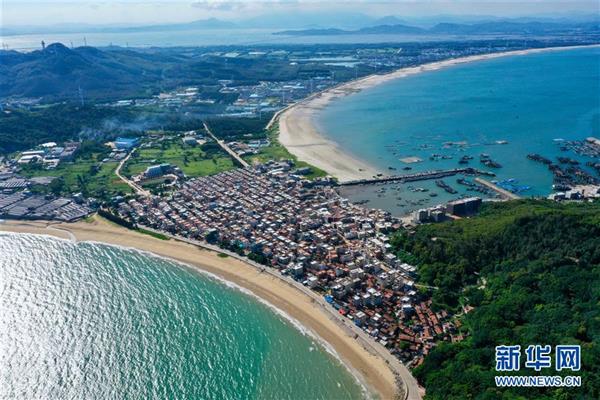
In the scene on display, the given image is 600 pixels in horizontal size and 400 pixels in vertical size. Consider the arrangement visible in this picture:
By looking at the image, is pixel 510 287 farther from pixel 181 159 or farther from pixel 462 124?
pixel 462 124

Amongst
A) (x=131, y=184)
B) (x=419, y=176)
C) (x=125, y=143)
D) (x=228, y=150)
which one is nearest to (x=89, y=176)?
(x=131, y=184)

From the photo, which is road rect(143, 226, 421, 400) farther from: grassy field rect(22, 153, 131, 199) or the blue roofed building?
the blue roofed building

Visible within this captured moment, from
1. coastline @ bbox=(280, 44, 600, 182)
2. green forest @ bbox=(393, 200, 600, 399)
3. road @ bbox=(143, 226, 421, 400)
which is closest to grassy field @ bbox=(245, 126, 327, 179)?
coastline @ bbox=(280, 44, 600, 182)

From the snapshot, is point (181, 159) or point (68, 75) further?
point (68, 75)

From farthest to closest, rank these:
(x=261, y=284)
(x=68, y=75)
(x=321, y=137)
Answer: (x=68, y=75), (x=321, y=137), (x=261, y=284)

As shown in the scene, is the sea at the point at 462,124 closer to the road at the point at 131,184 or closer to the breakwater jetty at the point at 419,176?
the breakwater jetty at the point at 419,176
